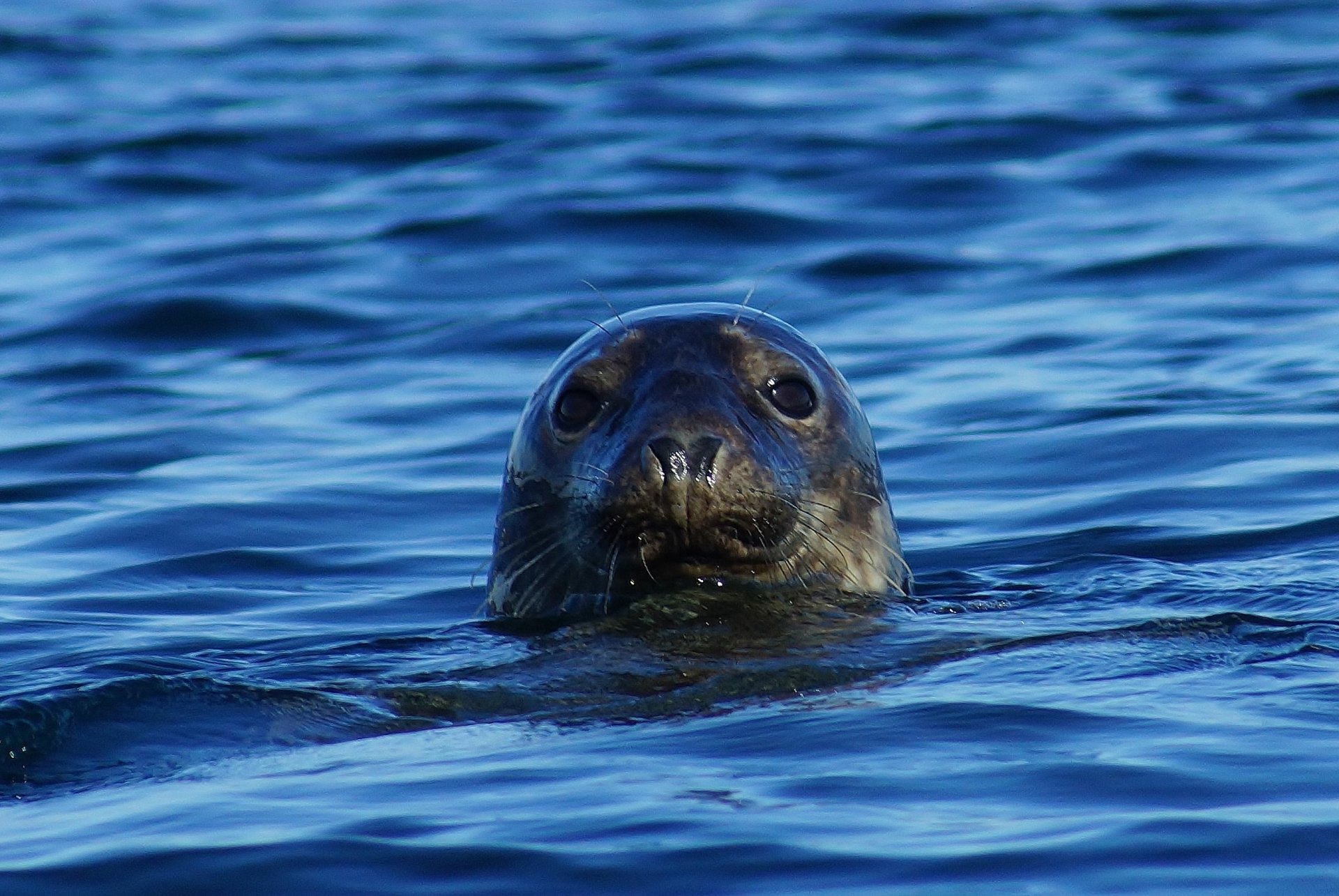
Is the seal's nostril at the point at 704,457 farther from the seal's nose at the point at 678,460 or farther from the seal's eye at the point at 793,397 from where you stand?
the seal's eye at the point at 793,397

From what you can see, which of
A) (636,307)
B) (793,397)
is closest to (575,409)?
(793,397)

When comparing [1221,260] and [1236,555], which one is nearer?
[1236,555]

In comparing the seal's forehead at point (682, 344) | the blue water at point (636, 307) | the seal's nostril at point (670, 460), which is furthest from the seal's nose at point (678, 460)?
the seal's forehead at point (682, 344)

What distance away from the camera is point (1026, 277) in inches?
539

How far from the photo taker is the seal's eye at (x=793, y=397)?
21.3 ft

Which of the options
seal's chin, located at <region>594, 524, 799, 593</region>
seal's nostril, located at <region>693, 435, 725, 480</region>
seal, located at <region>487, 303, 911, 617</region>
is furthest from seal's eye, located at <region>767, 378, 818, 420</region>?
seal's nostril, located at <region>693, 435, 725, 480</region>

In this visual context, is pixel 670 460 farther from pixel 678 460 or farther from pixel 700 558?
pixel 700 558

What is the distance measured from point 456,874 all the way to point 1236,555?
4.18 m

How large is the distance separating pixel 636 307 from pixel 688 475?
24.0 ft

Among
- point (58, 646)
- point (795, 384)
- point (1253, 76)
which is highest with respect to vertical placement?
point (1253, 76)

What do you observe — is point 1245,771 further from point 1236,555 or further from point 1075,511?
point 1075,511

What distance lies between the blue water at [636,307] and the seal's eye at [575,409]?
62 cm

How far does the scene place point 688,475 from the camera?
5805 mm

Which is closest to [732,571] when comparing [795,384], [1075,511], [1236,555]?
[795,384]
